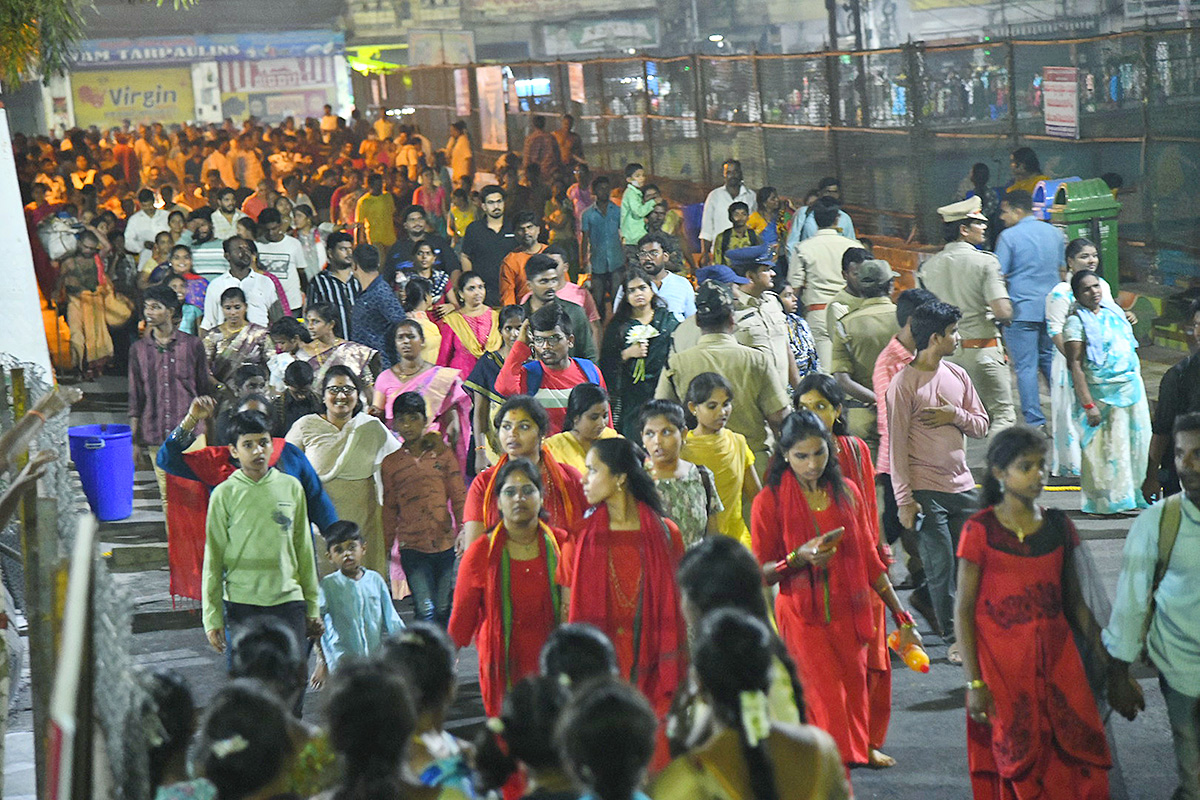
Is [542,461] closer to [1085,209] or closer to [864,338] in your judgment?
[864,338]

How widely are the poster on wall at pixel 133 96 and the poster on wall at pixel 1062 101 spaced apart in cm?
3706

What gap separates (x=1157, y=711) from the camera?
6363 millimetres

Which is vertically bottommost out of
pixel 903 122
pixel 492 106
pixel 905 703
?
pixel 905 703

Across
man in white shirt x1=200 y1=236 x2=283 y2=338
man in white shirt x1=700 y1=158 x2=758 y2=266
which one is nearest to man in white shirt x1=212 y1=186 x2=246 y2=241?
man in white shirt x1=200 y1=236 x2=283 y2=338

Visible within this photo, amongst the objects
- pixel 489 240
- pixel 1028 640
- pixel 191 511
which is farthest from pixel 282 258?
pixel 1028 640

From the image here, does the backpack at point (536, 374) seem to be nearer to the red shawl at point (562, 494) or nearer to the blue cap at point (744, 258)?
the red shawl at point (562, 494)

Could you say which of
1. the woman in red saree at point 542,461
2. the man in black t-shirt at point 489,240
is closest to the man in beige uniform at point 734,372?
the woman in red saree at point 542,461

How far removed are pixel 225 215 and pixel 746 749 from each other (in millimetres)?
15231

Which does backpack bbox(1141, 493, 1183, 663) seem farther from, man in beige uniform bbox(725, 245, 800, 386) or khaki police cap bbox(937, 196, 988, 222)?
khaki police cap bbox(937, 196, 988, 222)

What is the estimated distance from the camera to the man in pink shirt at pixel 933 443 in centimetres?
697

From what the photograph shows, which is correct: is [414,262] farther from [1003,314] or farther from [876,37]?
[876,37]

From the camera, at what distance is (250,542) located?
6.28m

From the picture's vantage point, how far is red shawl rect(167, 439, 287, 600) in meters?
7.26

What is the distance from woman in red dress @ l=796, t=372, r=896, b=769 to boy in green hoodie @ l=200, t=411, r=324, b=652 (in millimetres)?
2274
